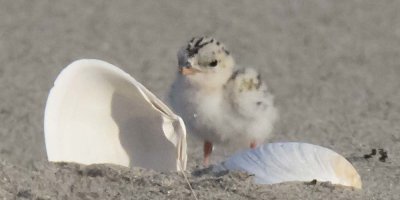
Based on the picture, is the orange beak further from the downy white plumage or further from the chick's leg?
the downy white plumage

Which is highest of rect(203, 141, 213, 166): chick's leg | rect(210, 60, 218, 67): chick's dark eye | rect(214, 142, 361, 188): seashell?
rect(210, 60, 218, 67): chick's dark eye

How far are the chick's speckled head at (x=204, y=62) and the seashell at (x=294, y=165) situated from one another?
3.99ft

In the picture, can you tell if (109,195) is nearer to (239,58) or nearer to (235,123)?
(235,123)

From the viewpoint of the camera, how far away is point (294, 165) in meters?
4.31

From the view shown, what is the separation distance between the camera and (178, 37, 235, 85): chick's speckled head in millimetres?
5590

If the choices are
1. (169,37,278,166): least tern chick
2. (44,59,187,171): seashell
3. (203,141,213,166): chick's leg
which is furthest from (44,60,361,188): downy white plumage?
(203,141,213,166): chick's leg

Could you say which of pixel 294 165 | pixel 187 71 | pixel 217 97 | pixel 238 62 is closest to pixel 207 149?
pixel 217 97

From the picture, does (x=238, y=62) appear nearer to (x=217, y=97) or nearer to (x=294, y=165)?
(x=217, y=97)

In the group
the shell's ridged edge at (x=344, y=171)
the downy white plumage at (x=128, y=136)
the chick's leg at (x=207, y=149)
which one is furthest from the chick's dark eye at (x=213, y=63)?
the shell's ridged edge at (x=344, y=171)

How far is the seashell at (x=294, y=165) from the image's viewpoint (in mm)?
4273

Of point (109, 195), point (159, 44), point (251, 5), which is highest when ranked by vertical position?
point (251, 5)

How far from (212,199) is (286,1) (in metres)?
5.37

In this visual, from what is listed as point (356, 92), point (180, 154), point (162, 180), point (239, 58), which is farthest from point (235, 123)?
point (239, 58)

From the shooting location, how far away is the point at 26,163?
5.67 m
